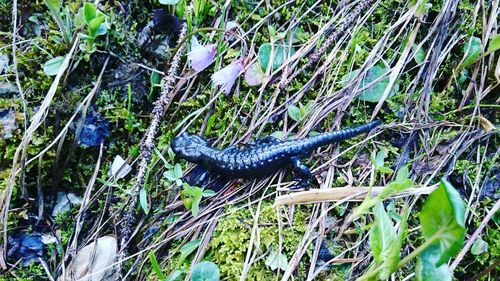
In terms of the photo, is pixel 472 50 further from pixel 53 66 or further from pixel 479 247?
pixel 53 66

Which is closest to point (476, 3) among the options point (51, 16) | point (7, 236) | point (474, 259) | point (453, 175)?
point (453, 175)

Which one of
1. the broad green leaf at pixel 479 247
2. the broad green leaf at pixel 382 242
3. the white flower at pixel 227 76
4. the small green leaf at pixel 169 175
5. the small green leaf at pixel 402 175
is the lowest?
the broad green leaf at pixel 479 247

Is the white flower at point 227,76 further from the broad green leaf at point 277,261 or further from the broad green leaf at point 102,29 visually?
the broad green leaf at point 277,261

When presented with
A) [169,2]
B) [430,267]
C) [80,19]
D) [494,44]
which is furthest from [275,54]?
[430,267]

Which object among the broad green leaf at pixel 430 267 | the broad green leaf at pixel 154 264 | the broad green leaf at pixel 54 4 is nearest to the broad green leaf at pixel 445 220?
the broad green leaf at pixel 430 267

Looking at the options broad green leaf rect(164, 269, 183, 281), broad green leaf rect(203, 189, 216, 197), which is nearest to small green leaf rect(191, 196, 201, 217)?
broad green leaf rect(203, 189, 216, 197)

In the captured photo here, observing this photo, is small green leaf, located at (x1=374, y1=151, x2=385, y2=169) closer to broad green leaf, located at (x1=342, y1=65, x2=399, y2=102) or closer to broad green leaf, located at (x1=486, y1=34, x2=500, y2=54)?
broad green leaf, located at (x1=342, y1=65, x2=399, y2=102)

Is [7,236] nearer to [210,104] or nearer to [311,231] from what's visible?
[210,104]
